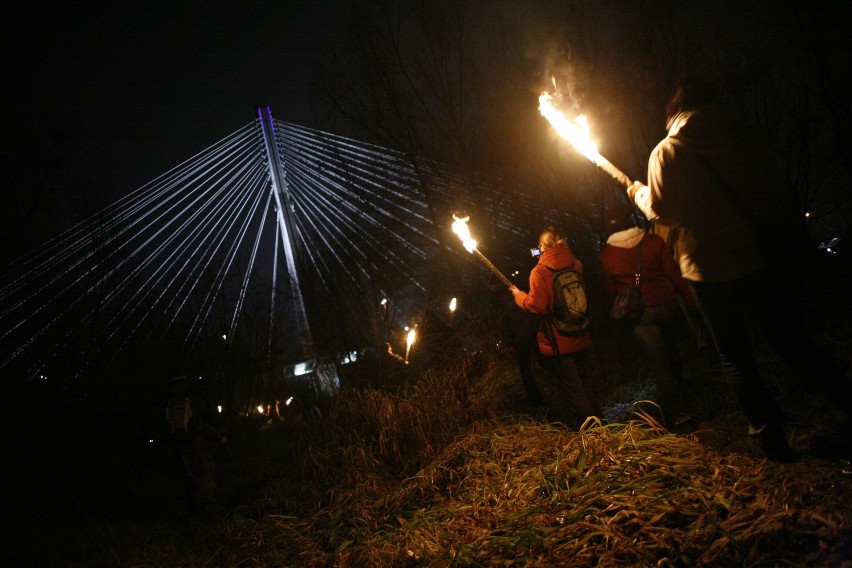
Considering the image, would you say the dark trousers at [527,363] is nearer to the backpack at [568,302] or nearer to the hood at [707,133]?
the backpack at [568,302]

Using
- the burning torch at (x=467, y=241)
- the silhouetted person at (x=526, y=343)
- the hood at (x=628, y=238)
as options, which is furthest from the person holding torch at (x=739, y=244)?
the silhouetted person at (x=526, y=343)

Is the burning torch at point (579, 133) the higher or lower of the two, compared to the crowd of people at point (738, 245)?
higher

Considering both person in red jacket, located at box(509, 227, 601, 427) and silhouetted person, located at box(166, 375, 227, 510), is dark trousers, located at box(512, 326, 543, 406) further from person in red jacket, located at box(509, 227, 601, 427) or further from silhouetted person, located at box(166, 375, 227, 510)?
silhouetted person, located at box(166, 375, 227, 510)

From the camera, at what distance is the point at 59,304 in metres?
6.86

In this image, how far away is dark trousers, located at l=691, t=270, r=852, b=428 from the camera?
76.9 inches

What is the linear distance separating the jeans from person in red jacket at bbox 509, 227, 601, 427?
18.0 inches

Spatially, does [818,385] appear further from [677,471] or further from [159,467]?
[159,467]

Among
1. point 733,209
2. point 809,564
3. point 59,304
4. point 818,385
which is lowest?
point 809,564

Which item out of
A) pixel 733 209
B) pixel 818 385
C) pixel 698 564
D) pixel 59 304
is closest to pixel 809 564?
pixel 698 564

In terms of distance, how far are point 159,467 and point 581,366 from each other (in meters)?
9.49

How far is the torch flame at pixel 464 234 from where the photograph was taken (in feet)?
14.1

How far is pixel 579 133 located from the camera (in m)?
2.81

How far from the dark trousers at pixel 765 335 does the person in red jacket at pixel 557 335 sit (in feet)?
4.60

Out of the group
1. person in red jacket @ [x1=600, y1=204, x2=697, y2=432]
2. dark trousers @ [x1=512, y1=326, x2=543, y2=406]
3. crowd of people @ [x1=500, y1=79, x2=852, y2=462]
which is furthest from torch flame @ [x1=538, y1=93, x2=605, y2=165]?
dark trousers @ [x1=512, y1=326, x2=543, y2=406]
